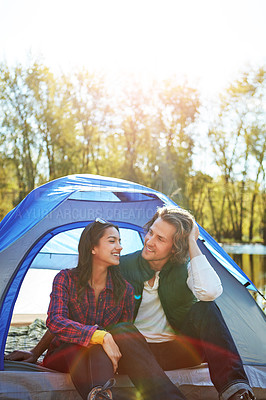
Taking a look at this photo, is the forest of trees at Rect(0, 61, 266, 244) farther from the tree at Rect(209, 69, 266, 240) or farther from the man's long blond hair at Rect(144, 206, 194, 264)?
the man's long blond hair at Rect(144, 206, 194, 264)

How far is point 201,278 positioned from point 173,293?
0.21m

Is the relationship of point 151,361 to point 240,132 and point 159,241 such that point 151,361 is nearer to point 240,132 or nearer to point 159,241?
point 159,241

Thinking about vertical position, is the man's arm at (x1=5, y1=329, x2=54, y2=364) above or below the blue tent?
below

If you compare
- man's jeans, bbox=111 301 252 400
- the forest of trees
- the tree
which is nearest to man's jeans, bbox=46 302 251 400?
man's jeans, bbox=111 301 252 400

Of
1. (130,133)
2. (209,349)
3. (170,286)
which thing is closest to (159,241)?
(170,286)

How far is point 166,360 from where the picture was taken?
2258 mm

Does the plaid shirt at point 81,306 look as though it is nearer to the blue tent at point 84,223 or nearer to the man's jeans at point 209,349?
the man's jeans at point 209,349

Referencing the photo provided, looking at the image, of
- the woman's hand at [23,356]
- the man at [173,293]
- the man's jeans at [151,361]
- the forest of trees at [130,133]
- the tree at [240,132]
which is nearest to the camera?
the man's jeans at [151,361]

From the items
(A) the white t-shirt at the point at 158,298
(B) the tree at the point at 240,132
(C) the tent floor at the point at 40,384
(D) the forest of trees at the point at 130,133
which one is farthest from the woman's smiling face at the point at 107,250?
(B) the tree at the point at 240,132

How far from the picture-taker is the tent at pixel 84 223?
2.42 meters

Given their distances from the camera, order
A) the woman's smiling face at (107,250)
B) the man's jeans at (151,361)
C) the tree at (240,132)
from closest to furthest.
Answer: the man's jeans at (151,361) → the woman's smiling face at (107,250) → the tree at (240,132)

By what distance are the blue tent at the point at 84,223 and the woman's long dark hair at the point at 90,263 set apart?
0.87 ft

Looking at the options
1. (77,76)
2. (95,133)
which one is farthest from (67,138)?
(77,76)

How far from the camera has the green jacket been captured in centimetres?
232
